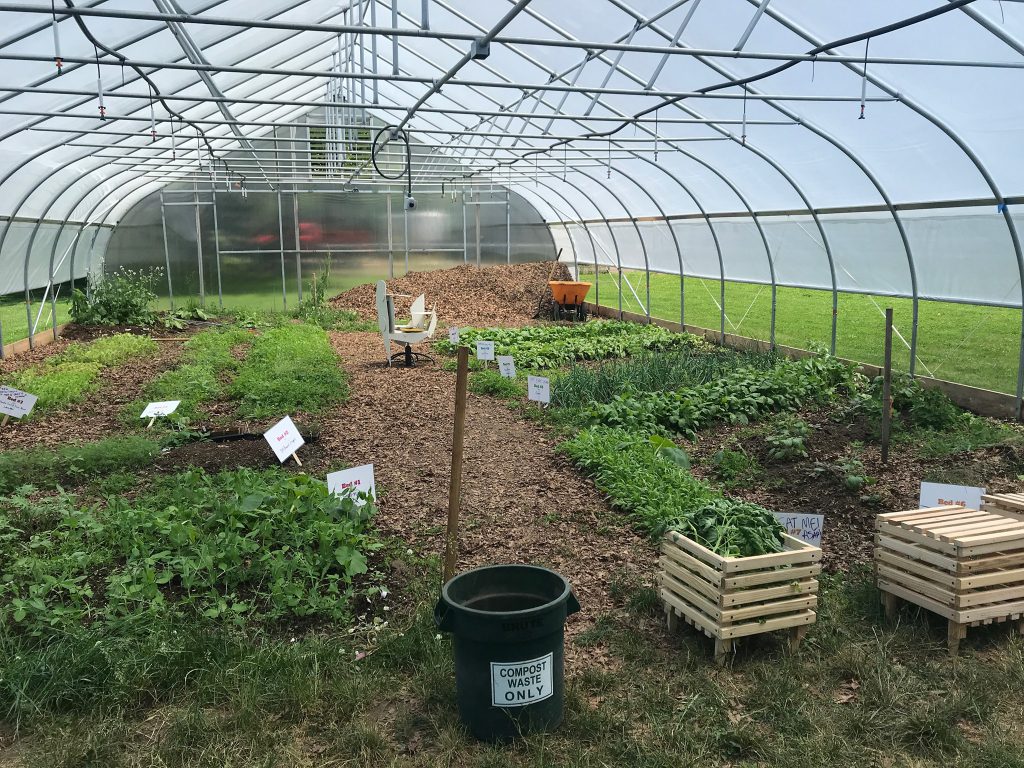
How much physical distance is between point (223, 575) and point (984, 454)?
20.9 feet

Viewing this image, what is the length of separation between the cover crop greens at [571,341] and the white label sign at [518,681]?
28.7ft

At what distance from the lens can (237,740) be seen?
10.7 feet

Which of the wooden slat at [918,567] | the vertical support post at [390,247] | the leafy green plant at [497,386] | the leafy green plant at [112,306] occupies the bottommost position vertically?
the leafy green plant at [497,386]

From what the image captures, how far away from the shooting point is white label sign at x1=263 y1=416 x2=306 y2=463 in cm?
618

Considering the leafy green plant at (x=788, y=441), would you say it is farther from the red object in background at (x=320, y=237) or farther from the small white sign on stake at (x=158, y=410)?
the red object in background at (x=320, y=237)

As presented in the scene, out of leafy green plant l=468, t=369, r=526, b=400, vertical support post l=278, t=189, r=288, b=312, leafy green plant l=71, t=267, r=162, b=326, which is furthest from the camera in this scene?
vertical support post l=278, t=189, r=288, b=312

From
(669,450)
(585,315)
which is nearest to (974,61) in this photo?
(669,450)

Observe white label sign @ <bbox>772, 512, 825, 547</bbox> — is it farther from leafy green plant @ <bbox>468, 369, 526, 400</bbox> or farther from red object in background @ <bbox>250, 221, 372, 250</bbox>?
red object in background @ <bbox>250, 221, 372, 250</bbox>

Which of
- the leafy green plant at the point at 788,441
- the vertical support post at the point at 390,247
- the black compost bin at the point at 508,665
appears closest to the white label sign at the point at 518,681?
the black compost bin at the point at 508,665

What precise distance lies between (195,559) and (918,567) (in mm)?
3994

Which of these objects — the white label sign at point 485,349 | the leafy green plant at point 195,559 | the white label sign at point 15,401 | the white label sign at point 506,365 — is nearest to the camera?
the leafy green plant at point 195,559

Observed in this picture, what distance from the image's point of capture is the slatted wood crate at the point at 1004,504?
4.65 m

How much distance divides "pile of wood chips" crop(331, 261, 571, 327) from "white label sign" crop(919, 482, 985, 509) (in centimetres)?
1347

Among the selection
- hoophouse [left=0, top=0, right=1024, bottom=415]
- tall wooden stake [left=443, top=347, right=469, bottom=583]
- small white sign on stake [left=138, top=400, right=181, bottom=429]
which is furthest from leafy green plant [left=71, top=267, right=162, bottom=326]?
tall wooden stake [left=443, top=347, right=469, bottom=583]
